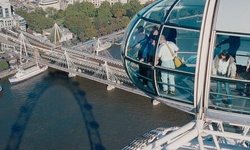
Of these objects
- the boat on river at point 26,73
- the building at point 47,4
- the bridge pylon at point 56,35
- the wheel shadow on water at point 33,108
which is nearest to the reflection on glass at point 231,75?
the wheel shadow on water at point 33,108

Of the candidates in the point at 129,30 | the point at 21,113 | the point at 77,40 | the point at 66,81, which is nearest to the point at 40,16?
the point at 77,40

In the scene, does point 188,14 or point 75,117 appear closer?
point 188,14

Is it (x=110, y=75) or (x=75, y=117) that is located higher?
(x=110, y=75)

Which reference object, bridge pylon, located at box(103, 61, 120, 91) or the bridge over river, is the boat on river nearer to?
the bridge over river

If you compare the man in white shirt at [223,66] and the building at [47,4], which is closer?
the man in white shirt at [223,66]

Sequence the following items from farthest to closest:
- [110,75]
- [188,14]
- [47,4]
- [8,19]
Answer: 1. [47,4]
2. [8,19]
3. [110,75]
4. [188,14]

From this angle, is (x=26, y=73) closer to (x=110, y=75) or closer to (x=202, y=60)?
(x=110, y=75)

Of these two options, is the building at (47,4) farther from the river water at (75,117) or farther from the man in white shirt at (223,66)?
the man in white shirt at (223,66)

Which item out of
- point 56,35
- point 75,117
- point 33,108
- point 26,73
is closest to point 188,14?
point 75,117

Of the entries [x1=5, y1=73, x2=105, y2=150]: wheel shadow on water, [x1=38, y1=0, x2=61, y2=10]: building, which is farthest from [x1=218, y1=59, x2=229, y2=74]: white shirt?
[x1=38, y1=0, x2=61, y2=10]: building
